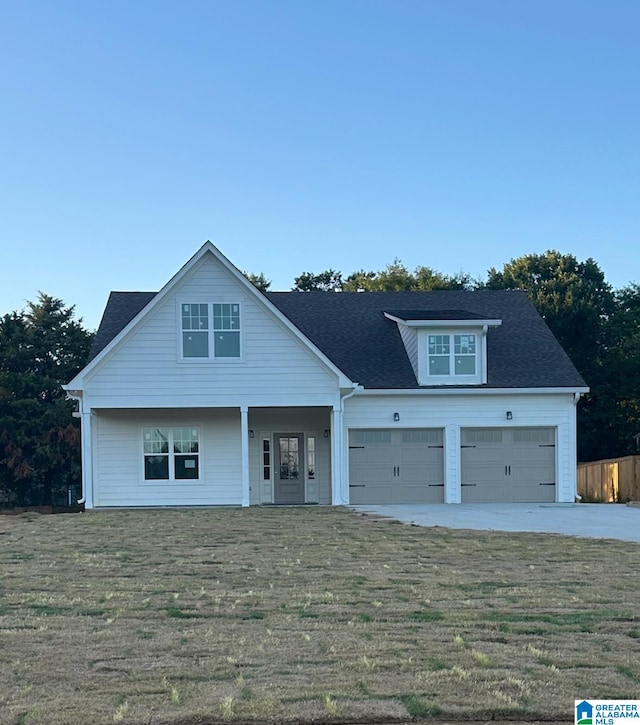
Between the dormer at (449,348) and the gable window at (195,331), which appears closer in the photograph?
the gable window at (195,331)

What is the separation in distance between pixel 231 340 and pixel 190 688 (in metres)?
17.0

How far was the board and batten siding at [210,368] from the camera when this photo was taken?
21984mm

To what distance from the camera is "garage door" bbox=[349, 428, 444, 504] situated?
24.2m

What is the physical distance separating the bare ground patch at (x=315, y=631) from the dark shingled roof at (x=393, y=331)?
11541 millimetres

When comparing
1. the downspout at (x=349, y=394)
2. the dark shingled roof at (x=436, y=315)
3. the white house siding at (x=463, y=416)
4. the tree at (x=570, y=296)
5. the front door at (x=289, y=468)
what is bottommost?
the front door at (x=289, y=468)

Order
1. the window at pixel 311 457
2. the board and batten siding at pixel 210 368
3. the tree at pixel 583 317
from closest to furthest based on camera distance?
1. the board and batten siding at pixel 210 368
2. the window at pixel 311 457
3. the tree at pixel 583 317

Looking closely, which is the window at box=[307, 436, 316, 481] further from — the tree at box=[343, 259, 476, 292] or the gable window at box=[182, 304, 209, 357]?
the tree at box=[343, 259, 476, 292]

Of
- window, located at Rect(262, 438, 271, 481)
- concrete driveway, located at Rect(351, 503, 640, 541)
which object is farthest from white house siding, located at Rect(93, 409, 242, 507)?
concrete driveway, located at Rect(351, 503, 640, 541)

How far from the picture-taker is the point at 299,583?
9586mm

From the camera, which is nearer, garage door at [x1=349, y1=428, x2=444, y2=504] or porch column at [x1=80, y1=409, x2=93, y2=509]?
porch column at [x1=80, y1=409, x2=93, y2=509]

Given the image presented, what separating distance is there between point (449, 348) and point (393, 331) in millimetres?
2426

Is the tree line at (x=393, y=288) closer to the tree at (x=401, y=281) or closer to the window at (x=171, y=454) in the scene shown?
the tree at (x=401, y=281)

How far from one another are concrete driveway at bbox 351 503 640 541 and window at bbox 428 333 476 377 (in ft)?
11.8

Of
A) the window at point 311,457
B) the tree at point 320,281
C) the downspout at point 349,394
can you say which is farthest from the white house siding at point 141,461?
the tree at point 320,281
